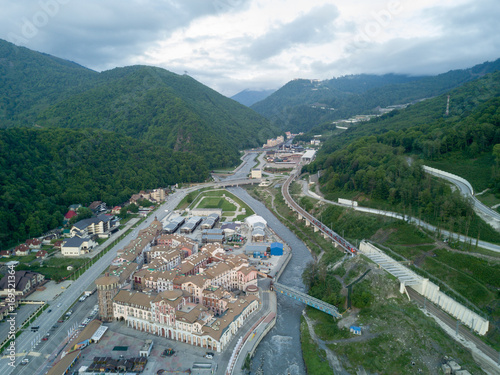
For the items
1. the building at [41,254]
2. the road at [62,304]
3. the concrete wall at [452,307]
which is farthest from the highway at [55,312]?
the concrete wall at [452,307]

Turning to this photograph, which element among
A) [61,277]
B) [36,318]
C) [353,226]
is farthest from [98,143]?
[353,226]

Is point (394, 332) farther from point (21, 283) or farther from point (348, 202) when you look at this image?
point (21, 283)

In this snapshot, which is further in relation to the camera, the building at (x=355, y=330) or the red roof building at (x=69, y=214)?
the red roof building at (x=69, y=214)

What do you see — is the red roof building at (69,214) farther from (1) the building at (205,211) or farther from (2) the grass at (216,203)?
(2) the grass at (216,203)

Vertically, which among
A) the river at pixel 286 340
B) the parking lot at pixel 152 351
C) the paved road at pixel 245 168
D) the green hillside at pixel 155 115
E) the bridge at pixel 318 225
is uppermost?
the green hillside at pixel 155 115

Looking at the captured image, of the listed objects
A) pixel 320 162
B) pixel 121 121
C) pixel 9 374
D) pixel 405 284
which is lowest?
pixel 9 374

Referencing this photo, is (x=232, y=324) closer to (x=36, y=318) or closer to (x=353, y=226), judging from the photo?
(x=36, y=318)

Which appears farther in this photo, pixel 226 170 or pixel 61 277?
pixel 226 170
